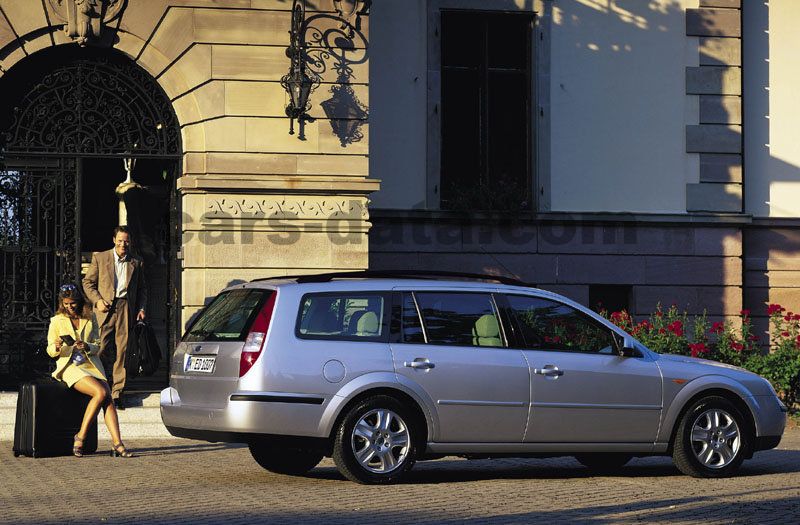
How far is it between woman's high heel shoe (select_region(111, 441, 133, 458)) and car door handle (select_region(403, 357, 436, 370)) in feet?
11.8

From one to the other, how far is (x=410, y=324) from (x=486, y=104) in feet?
30.4

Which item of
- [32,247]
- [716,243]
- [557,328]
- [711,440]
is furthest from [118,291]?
[716,243]

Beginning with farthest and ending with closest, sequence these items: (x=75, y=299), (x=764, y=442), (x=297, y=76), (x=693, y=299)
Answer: (x=693, y=299) < (x=297, y=76) < (x=75, y=299) < (x=764, y=442)

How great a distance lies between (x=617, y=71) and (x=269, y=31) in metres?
5.90

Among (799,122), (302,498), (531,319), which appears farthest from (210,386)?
(799,122)

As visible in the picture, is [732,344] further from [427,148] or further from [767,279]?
[427,148]

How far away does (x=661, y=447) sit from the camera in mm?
11891

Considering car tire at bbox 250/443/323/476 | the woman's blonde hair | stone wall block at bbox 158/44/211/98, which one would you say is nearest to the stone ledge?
stone wall block at bbox 158/44/211/98

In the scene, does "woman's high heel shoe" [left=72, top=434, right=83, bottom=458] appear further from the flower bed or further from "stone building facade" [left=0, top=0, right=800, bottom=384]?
the flower bed

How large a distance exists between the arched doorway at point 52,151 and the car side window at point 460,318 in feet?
20.1

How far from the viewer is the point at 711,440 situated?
39.3 ft

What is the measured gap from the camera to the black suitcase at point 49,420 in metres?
13.4

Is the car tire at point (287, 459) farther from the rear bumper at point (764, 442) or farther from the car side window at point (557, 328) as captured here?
the rear bumper at point (764, 442)

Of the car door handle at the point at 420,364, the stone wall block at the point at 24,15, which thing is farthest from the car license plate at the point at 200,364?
the stone wall block at the point at 24,15
